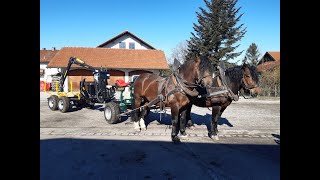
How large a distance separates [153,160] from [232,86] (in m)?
3.35

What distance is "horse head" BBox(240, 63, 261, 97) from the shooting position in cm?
665

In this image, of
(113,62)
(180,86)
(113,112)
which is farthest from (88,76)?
(180,86)

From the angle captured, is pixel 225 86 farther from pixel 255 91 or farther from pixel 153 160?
pixel 153 160

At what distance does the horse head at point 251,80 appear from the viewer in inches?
262

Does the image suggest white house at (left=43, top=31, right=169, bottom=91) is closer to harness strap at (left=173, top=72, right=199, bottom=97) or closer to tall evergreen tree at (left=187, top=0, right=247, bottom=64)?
tall evergreen tree at (left=187, top=0, right=247, bottom=64)

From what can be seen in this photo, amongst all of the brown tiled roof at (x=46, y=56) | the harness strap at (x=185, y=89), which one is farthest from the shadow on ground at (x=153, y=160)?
the brown tiled roof at (x=46, y=56)

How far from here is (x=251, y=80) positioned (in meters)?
6.67

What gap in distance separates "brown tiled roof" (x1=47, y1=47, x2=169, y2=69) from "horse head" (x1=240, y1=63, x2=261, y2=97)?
77.6 feet

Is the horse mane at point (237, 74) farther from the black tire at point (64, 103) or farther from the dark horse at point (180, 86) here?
the black tire at point (64, 103)

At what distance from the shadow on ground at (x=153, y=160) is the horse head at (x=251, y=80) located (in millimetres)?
Answer: 1489
